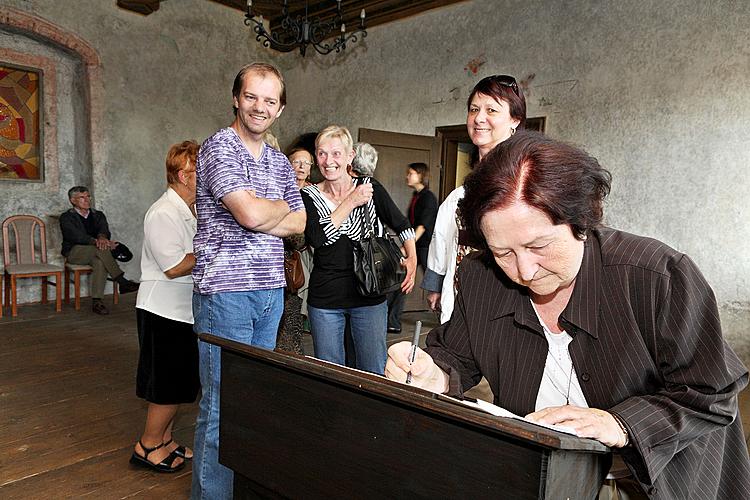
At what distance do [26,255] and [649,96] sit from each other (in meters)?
7.04

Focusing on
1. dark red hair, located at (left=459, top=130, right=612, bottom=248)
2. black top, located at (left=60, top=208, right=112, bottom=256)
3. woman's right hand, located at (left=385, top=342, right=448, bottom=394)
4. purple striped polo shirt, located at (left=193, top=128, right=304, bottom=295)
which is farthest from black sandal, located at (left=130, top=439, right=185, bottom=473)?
black top, located at (left=60, top=208, right=112, bottom=256)

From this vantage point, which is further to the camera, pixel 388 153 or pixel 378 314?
pixel 388 153

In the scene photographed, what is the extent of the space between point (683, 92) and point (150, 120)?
6465 millimetres

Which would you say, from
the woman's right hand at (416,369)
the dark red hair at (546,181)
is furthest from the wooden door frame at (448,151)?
the dark red hair at (546,181)

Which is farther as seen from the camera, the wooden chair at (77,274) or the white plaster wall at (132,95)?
the white plaster wall at (132,95)

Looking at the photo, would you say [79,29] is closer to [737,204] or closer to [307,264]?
[307,264]

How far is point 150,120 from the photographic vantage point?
24.3ft

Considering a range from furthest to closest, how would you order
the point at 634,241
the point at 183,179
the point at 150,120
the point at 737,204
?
the point at 150,120 < the point at 737,204 < the point at 183,179 < the point at 634,241

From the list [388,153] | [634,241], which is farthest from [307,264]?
[634,241]

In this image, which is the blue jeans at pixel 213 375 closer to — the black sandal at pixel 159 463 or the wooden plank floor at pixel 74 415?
the wooden plank floor at pixel 74 415

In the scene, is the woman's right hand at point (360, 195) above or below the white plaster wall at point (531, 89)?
below

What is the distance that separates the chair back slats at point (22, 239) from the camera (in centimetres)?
624

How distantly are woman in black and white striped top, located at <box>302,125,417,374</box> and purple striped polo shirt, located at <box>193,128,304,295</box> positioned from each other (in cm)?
49

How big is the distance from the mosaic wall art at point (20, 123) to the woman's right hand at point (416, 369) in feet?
22.5
